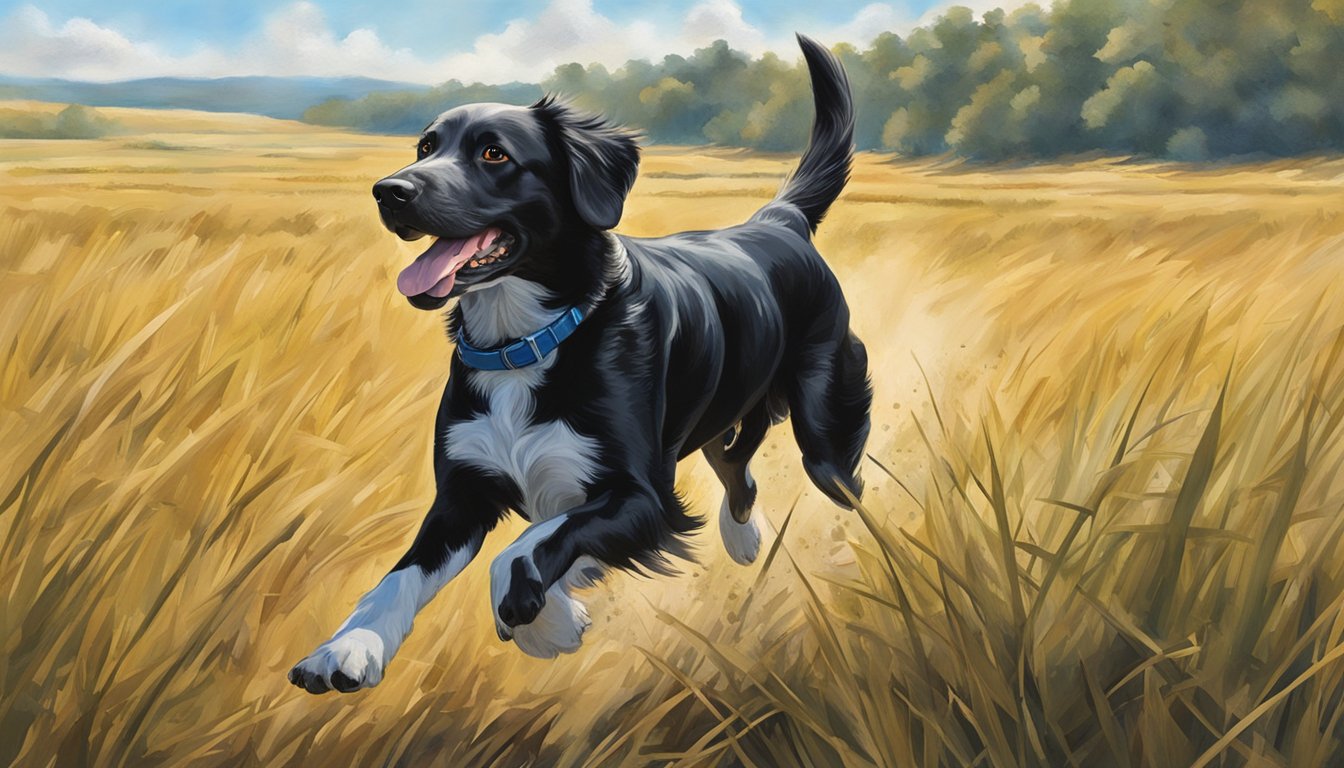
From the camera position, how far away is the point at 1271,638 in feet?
7.34

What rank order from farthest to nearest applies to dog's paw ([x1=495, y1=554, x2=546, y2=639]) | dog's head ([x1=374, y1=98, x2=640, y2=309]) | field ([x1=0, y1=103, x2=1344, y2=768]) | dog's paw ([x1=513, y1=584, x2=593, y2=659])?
dog's paw ([x1=513, y1=584, x2=593, y2=659]), dog's head ([x1=374, y1=98, x2=640, y2=309]), dog's paw ([x1=495, y1=554, x2=546, y2=639]), field ([x1=0, y1=103, x2=1344, y2=768])

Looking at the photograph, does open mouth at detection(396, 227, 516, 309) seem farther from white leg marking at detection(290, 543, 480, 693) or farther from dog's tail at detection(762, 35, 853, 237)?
dog's tail at detection(762, 35, 853, 237)

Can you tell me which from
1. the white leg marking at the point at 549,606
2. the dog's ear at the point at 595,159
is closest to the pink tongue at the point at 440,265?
the dog's ear at the point at 595,159

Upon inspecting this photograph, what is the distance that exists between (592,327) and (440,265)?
0.41 m

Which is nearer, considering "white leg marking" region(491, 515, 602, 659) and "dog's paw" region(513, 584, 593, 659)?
"white leg marking" region(491, 515, 602, 659)

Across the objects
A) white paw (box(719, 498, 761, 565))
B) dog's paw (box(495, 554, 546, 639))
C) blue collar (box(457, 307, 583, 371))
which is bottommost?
white paw (box(719, 498, 761, 565))

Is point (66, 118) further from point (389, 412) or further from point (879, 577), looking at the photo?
point (879, 577)

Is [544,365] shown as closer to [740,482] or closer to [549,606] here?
[549,606]

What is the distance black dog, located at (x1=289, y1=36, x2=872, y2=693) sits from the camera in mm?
2891

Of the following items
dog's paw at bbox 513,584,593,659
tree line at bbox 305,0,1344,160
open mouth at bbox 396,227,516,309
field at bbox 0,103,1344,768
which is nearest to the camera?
field at bbox 0,103,1344,768

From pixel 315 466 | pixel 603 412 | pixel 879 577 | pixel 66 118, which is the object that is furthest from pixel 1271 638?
pixel 66 118

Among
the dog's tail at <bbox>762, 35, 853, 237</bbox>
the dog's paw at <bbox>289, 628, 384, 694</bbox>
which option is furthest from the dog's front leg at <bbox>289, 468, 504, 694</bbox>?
the dog's tail at <bbox>762, 35, 853, 237</bbox>

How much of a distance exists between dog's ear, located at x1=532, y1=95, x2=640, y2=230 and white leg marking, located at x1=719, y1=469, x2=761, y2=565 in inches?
59.5

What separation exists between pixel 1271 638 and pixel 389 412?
2823 millimetres
